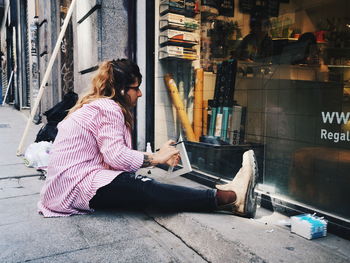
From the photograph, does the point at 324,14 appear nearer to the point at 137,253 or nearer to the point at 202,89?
the point at 202,89

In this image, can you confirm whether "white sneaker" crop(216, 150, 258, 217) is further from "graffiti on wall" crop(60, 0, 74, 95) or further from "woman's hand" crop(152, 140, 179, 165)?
"graffiti on wall" crop(60, 0, 74, 95)

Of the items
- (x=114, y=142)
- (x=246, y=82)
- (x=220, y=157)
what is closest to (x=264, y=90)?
(x=246, y=82)

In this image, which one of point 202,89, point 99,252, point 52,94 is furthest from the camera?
point 52,94

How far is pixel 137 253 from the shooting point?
208 cm

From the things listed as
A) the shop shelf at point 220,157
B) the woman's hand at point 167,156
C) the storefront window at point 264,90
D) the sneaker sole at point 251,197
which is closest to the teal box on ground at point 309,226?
the storefront window at point 264,90

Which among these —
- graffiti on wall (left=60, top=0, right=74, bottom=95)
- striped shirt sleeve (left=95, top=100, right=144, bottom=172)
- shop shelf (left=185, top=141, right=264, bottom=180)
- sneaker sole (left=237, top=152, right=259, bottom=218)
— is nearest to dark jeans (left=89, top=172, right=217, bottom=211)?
striped shirt sleeve (left=95, top=100, right=144, bottom=172)

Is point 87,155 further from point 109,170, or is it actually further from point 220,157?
point 220,157

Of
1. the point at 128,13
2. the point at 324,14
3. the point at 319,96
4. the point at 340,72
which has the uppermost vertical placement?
the point at 128,13

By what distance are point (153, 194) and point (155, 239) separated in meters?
0.32

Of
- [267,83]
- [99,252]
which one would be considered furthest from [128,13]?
[99,252]

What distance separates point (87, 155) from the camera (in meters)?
2.49

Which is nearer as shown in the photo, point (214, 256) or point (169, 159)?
point (214, 256)

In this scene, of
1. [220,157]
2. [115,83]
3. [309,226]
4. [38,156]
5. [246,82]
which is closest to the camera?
[309,226]

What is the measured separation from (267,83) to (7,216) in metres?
2.36
